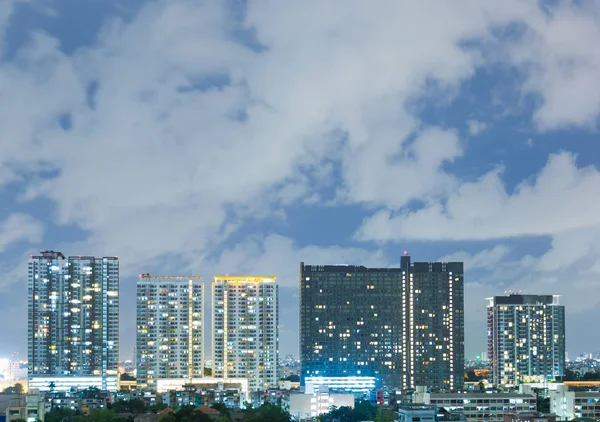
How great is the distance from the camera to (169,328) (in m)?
47.6

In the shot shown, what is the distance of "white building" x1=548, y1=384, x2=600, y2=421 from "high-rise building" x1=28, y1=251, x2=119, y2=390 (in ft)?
72.8

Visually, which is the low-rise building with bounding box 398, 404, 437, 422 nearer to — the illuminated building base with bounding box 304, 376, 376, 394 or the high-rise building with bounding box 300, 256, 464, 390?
the illuminated building base with bounding box 304, 376, 376, 394

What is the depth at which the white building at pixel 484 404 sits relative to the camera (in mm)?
31534

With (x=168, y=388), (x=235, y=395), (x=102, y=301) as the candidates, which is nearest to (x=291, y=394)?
(x=235, y=395)

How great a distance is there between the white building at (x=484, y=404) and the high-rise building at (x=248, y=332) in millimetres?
16469

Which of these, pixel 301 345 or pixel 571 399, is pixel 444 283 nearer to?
pixel 301 345

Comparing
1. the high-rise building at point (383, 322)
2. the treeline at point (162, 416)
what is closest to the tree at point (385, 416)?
the treeline at point (162, 416)

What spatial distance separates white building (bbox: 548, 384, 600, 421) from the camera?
106 ft

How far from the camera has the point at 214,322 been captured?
48.3m

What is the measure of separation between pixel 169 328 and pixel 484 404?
20.3m

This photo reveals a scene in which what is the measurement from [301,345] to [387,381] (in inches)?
186

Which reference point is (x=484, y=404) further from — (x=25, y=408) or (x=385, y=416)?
(x=25, y=408)

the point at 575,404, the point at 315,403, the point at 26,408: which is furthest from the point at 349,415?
the point at 26,408

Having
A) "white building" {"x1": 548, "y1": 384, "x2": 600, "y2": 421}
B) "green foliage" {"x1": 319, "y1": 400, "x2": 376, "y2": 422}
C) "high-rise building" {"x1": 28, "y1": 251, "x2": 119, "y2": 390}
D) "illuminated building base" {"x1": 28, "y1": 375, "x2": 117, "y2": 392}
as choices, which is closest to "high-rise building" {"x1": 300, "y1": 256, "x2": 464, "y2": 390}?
"illuminated building base" {"x1": 28, "y1": 375, "x2": 117, "y2": 392}
